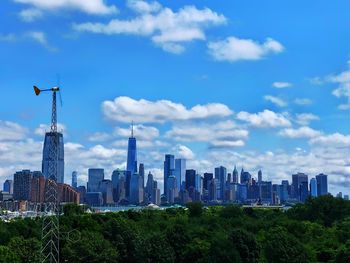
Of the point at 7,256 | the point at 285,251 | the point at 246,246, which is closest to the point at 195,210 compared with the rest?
the point at 246,246

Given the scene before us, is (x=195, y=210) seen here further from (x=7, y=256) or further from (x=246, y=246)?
(x=7, y=256)

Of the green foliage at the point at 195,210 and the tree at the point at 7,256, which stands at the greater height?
the green foliage at the point at 195,210

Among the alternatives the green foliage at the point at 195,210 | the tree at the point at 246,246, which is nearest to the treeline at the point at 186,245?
the tree at the point at 246,246

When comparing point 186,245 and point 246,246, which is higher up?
point 246,246

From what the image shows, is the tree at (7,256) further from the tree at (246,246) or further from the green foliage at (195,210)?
the green foliage at (195,210)

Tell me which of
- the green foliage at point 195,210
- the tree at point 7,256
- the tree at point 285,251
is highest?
the green foliage at point 195,210

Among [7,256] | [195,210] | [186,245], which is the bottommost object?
[7,256]

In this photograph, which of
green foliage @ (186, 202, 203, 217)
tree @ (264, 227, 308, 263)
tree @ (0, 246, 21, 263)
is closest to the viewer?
tree @ (264, 227, 308, 263)

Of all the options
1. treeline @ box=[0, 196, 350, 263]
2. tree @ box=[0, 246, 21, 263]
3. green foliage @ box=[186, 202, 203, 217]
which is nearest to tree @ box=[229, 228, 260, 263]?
treeline @ box=[0, 196, 350, 263]

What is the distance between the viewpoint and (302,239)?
73500 mm

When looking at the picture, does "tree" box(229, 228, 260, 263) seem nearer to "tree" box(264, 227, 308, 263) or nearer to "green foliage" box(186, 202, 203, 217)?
"tree" box(264, 227, 308, 263)

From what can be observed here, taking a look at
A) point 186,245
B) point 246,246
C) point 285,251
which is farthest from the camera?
point 186,245

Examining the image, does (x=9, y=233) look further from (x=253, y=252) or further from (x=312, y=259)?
(x=312, y=259)

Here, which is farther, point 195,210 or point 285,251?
point 195,210
